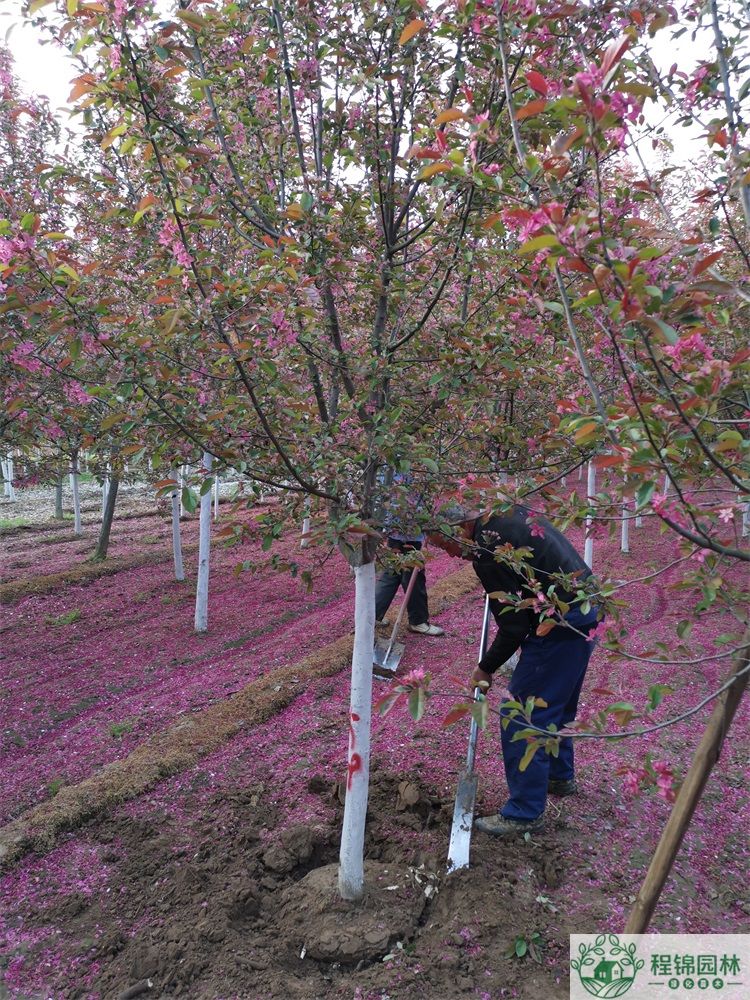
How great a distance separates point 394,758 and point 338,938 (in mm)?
1456

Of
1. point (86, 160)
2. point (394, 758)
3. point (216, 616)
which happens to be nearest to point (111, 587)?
point (216, 616)

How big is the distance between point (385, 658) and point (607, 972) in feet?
12.0

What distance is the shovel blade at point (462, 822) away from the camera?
311 cm

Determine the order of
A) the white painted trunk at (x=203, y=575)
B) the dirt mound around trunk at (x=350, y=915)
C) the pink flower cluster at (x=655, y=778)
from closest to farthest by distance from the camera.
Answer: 1. the pink flower cluster at (x=655, y=778)
2. the dirt mound around trunk at (x=350, y=915)
3. the white painted trunk at (x=203, y=575)

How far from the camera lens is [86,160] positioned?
6414 mm

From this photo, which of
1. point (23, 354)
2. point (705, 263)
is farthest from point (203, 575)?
point (705, 263)

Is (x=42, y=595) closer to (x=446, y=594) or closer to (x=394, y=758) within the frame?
(x=446, y=594)

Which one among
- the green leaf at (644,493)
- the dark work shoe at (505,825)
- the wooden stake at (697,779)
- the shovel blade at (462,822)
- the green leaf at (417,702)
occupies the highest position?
the green leaf at (644,493)

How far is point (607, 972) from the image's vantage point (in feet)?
8.38

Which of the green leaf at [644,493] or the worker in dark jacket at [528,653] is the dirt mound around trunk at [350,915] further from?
the green leaf at [644,493]

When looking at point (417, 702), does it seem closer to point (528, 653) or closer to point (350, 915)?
point (350, 915)

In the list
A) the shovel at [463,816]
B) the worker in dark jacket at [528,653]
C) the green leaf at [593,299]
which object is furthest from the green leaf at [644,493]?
the shovel at [463,816]

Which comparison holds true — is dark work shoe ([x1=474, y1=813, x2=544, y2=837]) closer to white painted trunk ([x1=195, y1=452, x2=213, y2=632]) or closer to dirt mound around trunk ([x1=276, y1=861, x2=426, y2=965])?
dirt mound around trunk ([x1=276, y1=861, x2=426, y2=965])

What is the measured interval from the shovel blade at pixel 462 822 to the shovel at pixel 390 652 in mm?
2038
